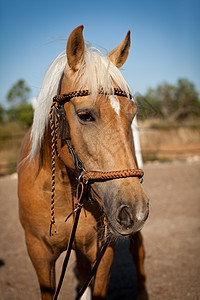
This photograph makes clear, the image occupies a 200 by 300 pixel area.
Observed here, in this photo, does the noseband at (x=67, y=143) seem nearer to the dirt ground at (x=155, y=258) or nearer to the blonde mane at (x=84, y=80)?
the blonde mane at (x=84, y=80)

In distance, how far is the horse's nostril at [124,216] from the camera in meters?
1.31

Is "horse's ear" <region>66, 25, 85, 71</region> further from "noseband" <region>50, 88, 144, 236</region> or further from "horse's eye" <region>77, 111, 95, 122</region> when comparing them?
"horse's eye" <region>77, 111, 95, 122</region>

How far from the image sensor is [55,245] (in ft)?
6.54

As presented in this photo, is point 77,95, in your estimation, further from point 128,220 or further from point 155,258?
point 155,258

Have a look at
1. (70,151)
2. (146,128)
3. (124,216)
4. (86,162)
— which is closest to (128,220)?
(124,216)

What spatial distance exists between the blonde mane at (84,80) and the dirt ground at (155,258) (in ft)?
7.70

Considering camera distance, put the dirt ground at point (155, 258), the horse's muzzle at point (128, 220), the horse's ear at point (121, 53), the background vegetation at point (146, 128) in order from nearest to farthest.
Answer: the horse's muzzle at point (128, 220) < the horse's ear at point (121, 53) < the dirt ground at point (155, 258) < the background vegetation at point (146, 128)

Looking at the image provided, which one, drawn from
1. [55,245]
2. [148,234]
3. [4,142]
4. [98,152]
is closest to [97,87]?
[98,152]

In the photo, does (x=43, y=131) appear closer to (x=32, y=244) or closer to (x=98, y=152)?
(x=98, y=152)

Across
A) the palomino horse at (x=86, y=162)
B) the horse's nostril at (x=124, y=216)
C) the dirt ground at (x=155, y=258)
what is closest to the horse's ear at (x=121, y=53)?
the palomino horse at (x=86, y=162)

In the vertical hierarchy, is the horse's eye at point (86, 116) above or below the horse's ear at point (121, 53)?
below

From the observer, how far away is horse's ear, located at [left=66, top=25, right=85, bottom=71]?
1570mm

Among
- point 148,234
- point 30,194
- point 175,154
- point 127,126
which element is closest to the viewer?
point 127,126

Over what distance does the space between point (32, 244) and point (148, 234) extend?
3.47 meters
